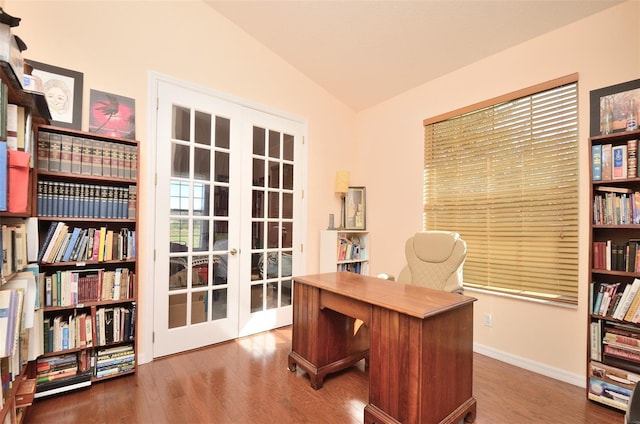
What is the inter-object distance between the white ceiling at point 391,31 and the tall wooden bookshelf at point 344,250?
186 cm

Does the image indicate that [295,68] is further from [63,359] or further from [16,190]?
[63,359]

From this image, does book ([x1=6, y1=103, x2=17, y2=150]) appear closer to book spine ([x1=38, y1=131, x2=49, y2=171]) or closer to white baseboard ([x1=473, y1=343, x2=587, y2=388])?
A: book spine ([x1=38, y1=131, x2=49, y2=171])

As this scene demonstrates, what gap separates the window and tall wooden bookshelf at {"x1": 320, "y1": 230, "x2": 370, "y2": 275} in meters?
1.01

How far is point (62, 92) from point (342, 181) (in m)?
2.79

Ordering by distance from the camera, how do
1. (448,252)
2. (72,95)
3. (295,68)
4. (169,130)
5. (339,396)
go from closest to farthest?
(339,396) < (72,95) < (448,252) < (169,130) < (295,68)

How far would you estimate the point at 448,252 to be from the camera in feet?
8.08

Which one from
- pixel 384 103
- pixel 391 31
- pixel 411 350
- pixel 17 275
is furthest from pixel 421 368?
pixel 384 103

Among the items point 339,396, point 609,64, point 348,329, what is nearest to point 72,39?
point 348,329

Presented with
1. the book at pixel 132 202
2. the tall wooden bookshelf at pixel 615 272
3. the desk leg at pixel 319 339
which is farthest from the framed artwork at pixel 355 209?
the book at pixel 132 202

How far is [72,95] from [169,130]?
2.26 ft

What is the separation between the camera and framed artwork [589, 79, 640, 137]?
1915 mm

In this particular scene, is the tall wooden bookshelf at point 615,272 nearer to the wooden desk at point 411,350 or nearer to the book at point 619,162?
the book at point 619,162

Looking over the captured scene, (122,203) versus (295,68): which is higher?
(295,68)

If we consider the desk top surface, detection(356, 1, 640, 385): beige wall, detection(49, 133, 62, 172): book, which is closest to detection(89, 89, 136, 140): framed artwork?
detection(49, 133, 62, 172): book
